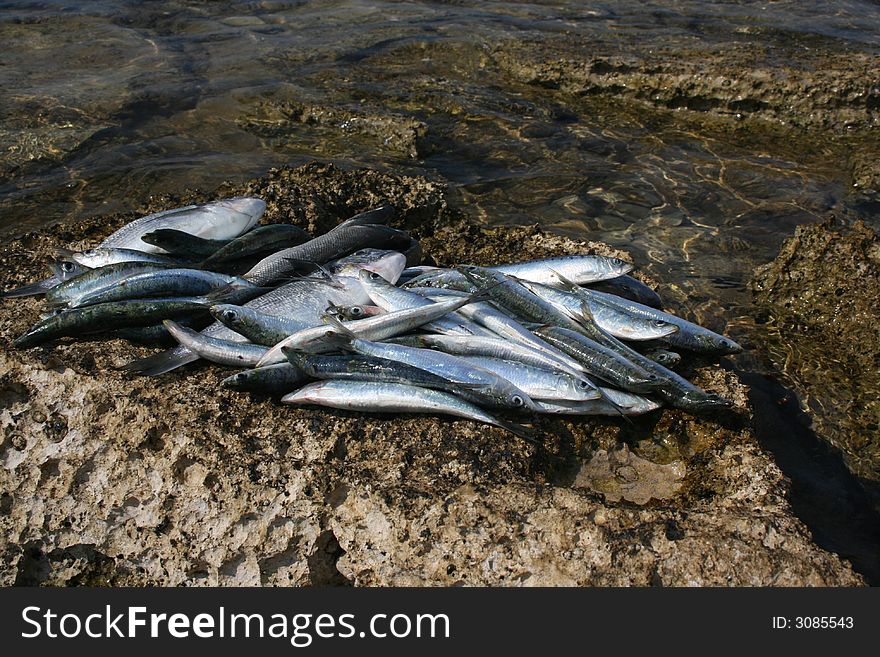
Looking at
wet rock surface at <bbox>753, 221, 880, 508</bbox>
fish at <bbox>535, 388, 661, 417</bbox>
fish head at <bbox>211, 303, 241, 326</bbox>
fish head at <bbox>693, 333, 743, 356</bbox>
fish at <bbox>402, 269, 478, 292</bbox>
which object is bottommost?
wet rock surface at <bbox>753, 221, 880, 508</bbox>

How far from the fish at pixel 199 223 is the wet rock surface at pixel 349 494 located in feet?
3.68

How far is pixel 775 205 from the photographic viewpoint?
353 inches

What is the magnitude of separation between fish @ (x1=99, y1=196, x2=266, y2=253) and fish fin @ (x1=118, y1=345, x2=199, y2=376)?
1220 millimetres

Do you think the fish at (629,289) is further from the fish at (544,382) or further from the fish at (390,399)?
the fish at (390,399)

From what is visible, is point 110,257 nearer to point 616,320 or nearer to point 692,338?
point 616,320

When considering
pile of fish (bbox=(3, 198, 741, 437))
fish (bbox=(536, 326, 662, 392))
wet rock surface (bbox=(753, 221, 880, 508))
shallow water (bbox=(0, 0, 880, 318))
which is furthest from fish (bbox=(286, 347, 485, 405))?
shallow water (bbox=(0, 0, 880, 318))

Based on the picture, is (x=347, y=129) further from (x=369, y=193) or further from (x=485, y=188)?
(x=369, y=193)

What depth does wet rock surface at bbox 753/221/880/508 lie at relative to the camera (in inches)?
222

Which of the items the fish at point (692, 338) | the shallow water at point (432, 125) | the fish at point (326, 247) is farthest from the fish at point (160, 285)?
the shallow water at point (432, 125)

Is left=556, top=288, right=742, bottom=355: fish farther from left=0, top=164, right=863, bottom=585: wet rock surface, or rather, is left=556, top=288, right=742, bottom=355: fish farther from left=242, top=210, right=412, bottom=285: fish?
left=242, top=210, right=412, bottom=285: fish

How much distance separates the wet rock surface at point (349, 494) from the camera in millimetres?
3312

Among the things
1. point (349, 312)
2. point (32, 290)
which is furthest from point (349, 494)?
point (32, 290)
